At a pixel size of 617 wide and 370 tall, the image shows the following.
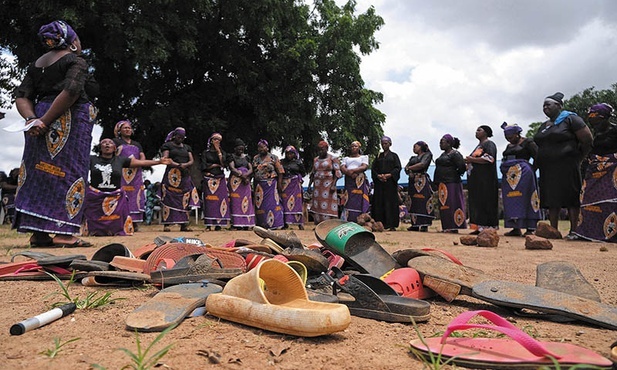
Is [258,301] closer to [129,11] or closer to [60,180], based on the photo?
[60,180]

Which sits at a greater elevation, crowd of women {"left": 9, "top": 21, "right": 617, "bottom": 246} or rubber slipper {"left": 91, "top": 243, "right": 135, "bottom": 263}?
crowd of women {"left": 9, "top": 21, "right": 617, "bottom": 246}

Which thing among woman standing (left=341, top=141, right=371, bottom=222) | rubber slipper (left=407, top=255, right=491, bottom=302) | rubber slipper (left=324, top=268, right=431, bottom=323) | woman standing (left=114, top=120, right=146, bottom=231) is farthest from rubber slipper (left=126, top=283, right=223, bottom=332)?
woman standing (left=341, top=141, right=371, bottom=222)

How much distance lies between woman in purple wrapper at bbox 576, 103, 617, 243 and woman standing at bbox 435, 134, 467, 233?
95.0 inches

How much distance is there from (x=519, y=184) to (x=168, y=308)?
257 inches

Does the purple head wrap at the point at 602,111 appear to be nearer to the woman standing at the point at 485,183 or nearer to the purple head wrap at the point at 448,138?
the woman standing at the point at 485,183

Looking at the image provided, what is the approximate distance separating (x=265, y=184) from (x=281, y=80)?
5.86 meters

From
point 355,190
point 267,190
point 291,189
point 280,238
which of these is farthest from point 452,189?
point 280,238

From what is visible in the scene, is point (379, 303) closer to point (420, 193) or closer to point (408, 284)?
point (408, 284)

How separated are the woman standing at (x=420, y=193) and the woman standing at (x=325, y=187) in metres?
1.46

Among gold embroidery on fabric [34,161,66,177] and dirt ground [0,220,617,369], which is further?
gold embroidery on fabric [34,161,66,177]

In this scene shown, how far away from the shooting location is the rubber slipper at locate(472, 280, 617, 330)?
1.69 meters

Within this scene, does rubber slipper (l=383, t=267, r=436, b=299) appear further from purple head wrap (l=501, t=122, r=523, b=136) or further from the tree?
the tree

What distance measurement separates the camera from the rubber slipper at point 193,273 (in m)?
2.17

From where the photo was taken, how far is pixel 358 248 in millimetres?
2621
